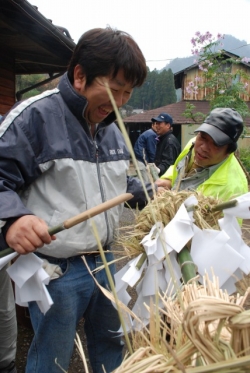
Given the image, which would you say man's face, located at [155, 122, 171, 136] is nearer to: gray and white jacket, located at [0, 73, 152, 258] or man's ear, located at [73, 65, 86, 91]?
gray and white jacket, located at [0, 73, 152, 258]

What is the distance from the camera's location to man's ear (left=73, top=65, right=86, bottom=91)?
5.09ft

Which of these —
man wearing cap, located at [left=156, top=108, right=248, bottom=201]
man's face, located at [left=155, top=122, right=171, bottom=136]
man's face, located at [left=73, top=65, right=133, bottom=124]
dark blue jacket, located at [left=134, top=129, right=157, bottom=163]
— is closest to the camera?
man's face, located at [left=73, top=65, right=133, bottom=124]

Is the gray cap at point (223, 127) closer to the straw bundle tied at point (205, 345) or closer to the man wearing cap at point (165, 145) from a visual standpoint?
the straw bundle tied at point (205, 345)

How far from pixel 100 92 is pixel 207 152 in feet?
3.05

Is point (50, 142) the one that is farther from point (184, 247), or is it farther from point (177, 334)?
point (177, 334)

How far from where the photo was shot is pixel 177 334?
0.74 m

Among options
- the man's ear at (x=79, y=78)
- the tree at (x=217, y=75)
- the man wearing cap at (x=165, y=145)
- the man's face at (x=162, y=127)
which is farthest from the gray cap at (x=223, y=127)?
the tree at (x=217, y=75)

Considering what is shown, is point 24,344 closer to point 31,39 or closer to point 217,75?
point 31,39

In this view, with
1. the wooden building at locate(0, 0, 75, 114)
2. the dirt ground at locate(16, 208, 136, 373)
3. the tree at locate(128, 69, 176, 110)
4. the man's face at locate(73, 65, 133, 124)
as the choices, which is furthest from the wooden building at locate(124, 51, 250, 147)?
the tree at locate(128, 69, 176, 110)

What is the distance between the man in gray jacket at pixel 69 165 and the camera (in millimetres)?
1418

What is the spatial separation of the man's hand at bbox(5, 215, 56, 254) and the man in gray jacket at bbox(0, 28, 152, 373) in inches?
2.9

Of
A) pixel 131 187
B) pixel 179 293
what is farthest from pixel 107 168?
pixel 179 293

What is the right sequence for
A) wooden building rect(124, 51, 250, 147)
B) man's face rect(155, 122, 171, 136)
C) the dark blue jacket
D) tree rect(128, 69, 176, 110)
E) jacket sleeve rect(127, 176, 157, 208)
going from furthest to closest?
tree rect(128, 69, 176, 110), wooden building rect(124, 51, 250, 147), the dark blue jacket, man's face rect(155, 122, 171, 136), jacket sleeve rect(127, 176, 157, 208)

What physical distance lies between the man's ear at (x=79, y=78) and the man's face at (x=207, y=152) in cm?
92
